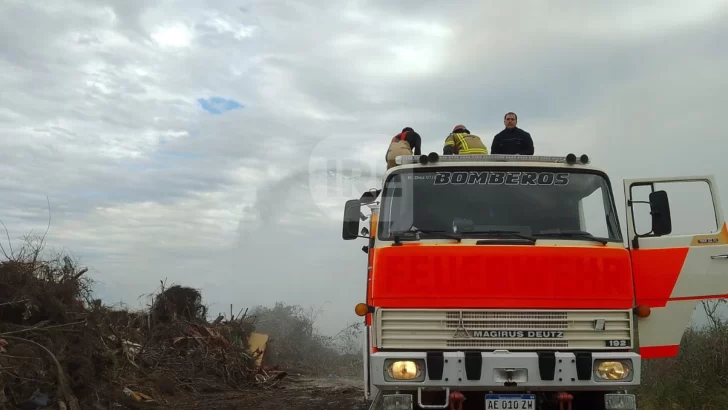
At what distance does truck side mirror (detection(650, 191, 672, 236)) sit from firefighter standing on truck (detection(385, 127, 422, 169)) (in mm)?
2595

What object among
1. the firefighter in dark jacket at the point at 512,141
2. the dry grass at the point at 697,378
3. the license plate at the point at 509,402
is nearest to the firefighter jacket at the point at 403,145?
the firefighter in dark jacket at the point at 512,141

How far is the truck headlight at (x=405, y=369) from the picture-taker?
5117 millimetres

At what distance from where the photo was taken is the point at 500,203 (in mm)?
5988

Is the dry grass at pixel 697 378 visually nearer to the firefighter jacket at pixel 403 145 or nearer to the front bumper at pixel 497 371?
the front bumper at pixel 497 371

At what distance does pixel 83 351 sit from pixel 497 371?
214 inches

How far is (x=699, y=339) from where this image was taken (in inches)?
372

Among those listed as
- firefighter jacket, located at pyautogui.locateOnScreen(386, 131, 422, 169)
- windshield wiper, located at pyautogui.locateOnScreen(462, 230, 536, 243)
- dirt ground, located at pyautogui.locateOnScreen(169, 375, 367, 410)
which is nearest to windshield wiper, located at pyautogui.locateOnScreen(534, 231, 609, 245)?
windshield wiper, located at pyautogui.locateOnScreen(462, 230, 536, 243)

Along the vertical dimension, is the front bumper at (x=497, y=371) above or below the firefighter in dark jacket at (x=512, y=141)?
below

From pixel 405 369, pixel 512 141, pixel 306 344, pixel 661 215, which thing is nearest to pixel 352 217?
pixel 405 369

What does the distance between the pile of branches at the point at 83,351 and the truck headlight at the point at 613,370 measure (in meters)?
5.80

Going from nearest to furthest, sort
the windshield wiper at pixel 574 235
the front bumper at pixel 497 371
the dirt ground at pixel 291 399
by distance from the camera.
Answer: the front bumper at pixel 497 371, the windshield wiper at pixel 574 235, the dirt ground at pixel 291 399

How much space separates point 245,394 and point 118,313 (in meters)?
2.84

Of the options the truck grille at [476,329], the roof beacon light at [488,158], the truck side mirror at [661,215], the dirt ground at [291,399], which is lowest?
the dirt ground at [291,399]

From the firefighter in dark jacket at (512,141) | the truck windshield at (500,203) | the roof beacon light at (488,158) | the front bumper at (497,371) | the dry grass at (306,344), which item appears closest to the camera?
the front bumper at (497,371)
